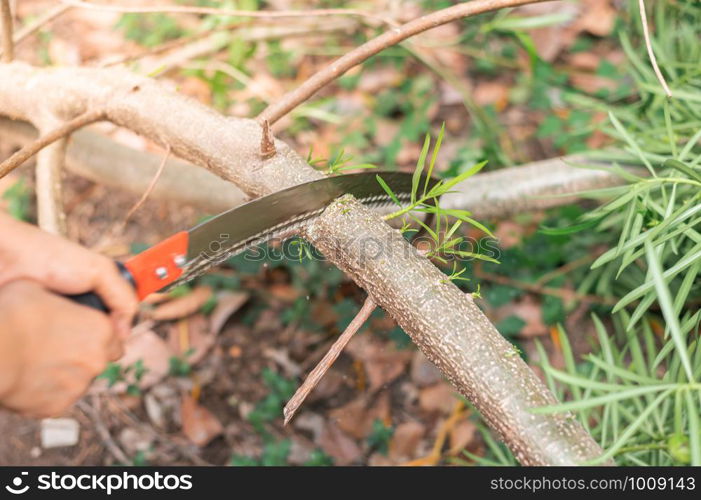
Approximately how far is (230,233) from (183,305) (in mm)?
1088

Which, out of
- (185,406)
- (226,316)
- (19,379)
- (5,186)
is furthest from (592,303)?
(5,186)

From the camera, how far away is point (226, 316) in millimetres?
2096

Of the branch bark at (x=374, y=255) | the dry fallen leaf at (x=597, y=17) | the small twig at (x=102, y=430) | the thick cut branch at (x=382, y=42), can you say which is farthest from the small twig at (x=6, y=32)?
the dry fallen leaf at (x=597, y=17)

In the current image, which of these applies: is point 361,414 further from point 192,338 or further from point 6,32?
point 6,32

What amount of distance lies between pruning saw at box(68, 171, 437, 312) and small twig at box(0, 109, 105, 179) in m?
0.37

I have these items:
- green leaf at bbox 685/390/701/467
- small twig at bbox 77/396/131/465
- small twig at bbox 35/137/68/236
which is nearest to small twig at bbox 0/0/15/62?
small twig at bbox 35/137/68/236

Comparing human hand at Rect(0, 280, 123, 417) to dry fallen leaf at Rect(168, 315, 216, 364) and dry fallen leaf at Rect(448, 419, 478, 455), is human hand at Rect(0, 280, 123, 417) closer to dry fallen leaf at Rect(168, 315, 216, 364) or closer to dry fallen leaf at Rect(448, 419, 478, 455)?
dry fallen leaf at Rect(168, 315, 216, 364)

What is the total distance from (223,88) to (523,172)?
45.0 inches

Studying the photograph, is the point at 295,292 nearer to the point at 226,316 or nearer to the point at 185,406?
the point at 226,316

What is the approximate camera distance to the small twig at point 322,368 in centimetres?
106

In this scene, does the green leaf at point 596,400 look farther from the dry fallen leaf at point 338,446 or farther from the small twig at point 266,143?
the dry fallen leaf at point 338,446

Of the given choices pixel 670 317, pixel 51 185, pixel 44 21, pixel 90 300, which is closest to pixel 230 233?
pixel 90 300

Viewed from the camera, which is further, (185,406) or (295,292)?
(295,292)

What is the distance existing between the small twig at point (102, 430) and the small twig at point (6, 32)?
1062 mm
